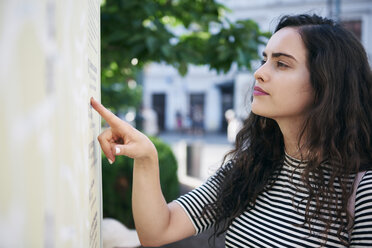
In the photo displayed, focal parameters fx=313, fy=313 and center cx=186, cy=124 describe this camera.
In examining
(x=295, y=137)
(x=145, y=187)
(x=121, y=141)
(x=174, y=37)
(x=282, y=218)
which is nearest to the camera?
(x=121, y=141)

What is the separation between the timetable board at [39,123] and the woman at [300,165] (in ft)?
1.87

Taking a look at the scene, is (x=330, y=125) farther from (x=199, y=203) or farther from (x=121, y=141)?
(x=121, y=141)

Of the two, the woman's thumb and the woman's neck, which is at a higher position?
the woman's thumb

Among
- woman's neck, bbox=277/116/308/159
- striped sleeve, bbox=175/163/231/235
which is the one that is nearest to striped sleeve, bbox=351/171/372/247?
woman's neck, bbox=277/116/308/159

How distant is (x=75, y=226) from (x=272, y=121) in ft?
4.25

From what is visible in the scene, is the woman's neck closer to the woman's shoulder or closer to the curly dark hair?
the curly dark hair

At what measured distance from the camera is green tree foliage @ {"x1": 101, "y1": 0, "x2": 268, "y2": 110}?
287cm

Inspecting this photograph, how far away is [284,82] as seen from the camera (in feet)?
4.27

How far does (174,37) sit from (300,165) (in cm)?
202

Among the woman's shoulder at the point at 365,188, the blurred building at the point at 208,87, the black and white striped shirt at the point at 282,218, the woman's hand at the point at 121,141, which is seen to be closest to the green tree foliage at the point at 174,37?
the black and white striped shirt at the point at 282,218

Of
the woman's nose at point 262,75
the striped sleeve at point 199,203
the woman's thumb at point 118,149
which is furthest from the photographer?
the striped sleeve at point 199,203

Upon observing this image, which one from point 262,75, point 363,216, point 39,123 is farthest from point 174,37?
point 39,123

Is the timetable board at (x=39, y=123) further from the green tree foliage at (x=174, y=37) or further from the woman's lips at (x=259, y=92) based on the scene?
the green tree foliage at (x=174, y=37)

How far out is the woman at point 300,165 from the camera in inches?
48.3
